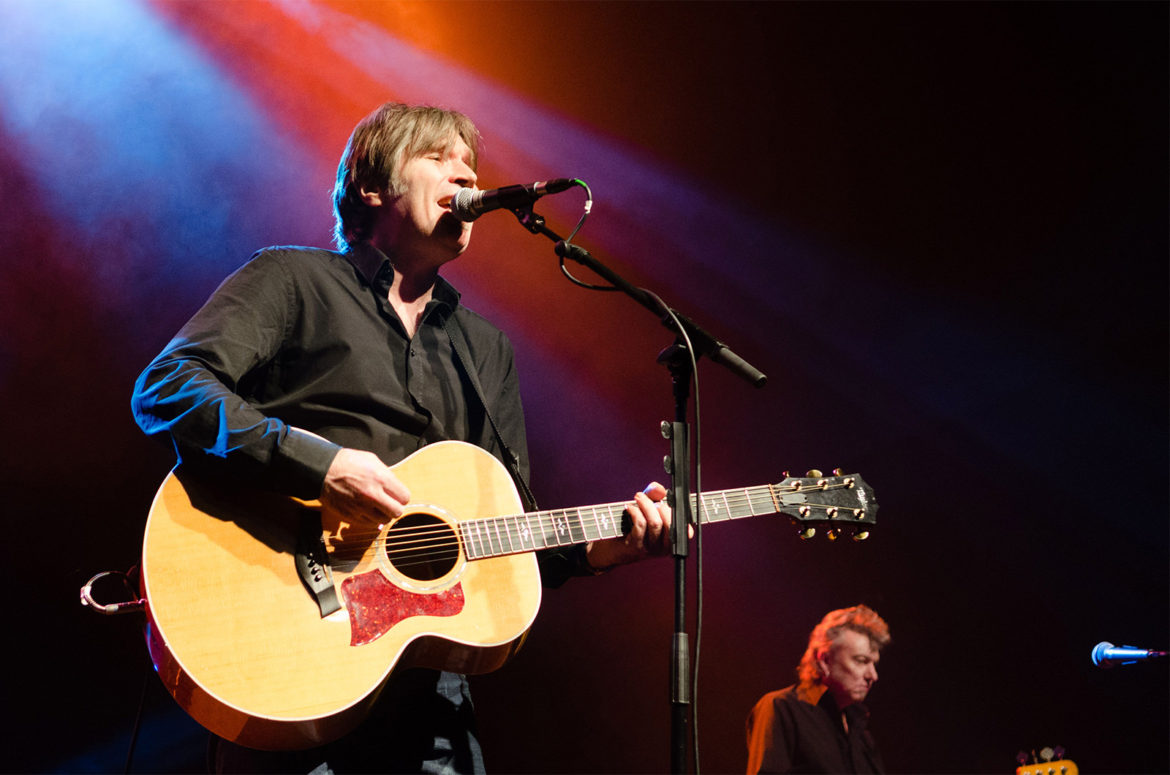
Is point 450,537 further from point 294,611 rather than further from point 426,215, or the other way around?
point 426,215

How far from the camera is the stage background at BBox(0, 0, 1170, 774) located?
4.88m

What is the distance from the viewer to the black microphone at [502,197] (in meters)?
2.30

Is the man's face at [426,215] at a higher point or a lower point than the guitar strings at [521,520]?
higher

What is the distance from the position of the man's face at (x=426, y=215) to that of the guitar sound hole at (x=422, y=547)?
1.03 meters

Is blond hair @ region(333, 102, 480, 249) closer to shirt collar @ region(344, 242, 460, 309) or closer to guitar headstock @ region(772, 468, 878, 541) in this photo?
shirt collar @ region(344, 242, 460, 309)

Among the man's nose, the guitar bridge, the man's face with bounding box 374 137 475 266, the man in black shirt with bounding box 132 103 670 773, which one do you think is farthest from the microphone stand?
the guitar bridge

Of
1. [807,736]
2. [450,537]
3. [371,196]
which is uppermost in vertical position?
[371,196]

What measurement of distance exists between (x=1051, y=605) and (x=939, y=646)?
81 cm

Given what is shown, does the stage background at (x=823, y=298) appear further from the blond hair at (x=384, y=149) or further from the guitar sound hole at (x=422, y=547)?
the guitar sound hole at (x=422, y=547)

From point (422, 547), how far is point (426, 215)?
121 cm

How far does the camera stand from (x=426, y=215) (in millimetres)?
2930

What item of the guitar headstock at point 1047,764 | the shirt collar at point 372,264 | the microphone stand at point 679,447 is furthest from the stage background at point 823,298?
the microphone stand at point 679,447

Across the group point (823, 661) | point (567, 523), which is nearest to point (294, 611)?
point (567, 523)

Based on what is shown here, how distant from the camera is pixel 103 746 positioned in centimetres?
360
